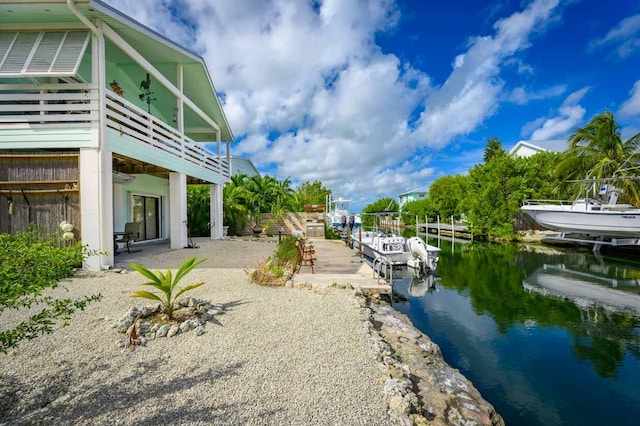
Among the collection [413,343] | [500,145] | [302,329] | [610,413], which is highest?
[500,145]

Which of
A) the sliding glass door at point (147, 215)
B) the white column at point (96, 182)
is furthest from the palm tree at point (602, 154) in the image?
the sliding glass door at point (147, 215)

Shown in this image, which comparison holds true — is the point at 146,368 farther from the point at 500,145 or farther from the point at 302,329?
the point at 500,145

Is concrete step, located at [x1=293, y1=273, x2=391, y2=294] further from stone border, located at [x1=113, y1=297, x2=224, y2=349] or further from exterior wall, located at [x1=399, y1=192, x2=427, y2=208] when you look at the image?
exterior wall, located at [x1=399, y1=192, x2=427, y2=208]

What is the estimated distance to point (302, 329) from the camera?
4.74m

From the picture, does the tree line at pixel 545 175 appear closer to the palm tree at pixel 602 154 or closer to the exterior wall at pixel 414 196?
the palm tree at pixel 602 154

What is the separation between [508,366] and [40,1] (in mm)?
12643

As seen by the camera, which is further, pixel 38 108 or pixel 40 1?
pixel 38 108

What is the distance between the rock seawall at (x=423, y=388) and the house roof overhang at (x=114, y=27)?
957cm

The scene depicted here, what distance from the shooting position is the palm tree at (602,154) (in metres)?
20.8

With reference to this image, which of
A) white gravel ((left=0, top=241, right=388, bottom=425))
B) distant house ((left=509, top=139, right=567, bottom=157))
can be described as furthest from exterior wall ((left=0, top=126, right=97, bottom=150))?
distant house ((left=509, top=139, right=567, bottom=157))

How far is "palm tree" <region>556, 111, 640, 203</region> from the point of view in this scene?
2083 centimetres

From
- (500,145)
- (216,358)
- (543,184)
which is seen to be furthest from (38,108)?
(500,145)

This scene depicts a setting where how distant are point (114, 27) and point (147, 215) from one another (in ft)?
27.1

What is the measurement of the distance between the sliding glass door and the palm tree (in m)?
27.7
